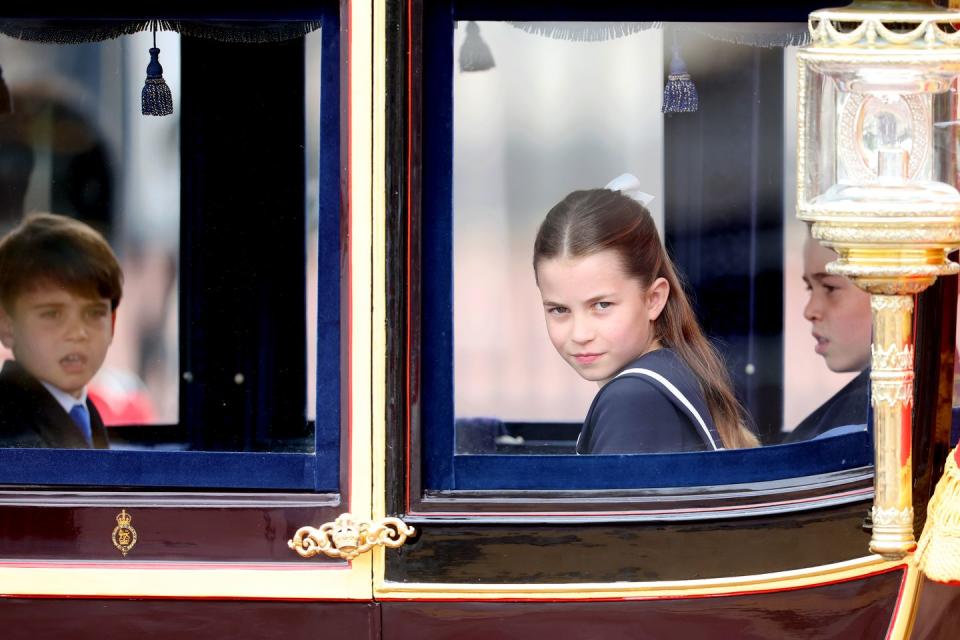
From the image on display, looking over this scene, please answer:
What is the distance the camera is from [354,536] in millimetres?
2162

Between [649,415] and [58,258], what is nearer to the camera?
[649,415]

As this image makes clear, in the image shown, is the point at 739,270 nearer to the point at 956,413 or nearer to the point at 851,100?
the point at 956,413

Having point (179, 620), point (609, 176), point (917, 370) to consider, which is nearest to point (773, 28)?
point (609, 176)

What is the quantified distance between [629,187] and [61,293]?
1.18 meters

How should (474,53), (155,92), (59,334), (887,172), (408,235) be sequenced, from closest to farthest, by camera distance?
(887,172) < (408,235) < (474,53) < (155,92) < (59,334)

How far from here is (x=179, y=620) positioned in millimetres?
2203

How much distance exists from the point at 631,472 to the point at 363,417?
0.43 metres

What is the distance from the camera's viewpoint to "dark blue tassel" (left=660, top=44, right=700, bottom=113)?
234 cm

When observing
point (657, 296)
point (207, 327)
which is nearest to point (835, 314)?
point (657, 296)

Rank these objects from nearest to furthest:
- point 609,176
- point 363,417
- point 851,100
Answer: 1. point 851,100
2. point 363,417
3. point 609,176

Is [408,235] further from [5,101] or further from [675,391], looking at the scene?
[5,101]

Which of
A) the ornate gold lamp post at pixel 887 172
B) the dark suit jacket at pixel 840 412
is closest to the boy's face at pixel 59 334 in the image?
the dark suit jacket at pixel 840 412

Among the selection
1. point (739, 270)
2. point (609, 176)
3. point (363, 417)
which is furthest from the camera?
point (739, 270)

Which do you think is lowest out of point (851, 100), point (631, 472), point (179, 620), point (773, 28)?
point (179, 620)
